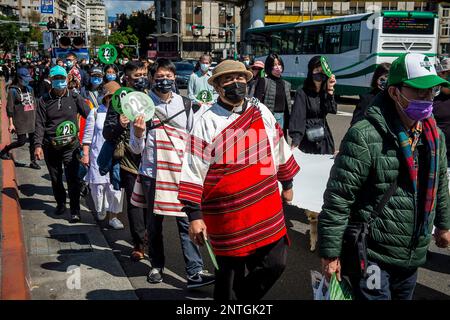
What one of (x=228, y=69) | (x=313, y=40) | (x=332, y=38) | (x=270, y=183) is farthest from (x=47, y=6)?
(x=270, y=183)

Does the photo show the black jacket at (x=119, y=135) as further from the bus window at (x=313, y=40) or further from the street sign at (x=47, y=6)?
the street sign at (x=47, y=6)

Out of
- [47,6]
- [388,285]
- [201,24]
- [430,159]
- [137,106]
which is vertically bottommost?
[388,285]

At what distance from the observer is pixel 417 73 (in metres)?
2.72

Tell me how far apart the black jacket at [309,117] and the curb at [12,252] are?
9.70 ft

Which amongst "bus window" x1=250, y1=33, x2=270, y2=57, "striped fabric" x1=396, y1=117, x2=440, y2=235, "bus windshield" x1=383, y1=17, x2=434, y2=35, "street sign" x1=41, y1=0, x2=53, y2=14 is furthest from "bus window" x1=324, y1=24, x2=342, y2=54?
"striped fabric" x1=396, y1=117, x2=440, y2=235

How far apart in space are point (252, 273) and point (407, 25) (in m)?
19.6

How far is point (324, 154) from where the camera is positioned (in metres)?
5.80

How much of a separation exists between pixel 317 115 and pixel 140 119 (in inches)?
91.3

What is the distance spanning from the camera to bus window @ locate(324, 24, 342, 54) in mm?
22719

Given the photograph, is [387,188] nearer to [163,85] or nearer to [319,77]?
[163,85]

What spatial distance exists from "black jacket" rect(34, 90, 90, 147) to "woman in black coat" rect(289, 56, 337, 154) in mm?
2898

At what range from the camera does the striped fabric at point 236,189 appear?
130 inches

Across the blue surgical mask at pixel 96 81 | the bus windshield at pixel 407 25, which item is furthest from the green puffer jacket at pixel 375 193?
the bus windshield at pixel 407 25

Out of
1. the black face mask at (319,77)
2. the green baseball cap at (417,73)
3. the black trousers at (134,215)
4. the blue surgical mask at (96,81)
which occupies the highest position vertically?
the green baseball cap at (417,73)
